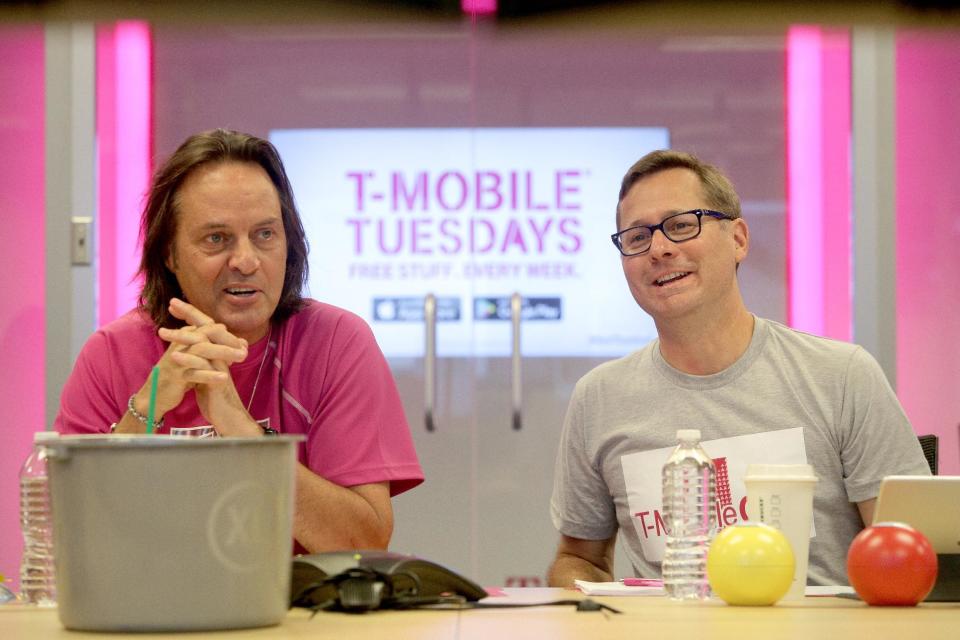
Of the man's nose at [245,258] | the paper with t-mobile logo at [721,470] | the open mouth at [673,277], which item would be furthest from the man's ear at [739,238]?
the man's nose at [245,258]

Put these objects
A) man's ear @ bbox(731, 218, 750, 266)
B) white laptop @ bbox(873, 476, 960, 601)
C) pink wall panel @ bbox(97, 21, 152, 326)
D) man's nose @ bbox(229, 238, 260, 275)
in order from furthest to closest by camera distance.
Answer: pink wall panel @ bbox(97, 21, 152, 326)
man's ear @ bbox(731, 218, 750, 266)
man's nose @ bbox(229, 238, 260, 275)
white laptop @ bbox(873, 476, 960, 601)

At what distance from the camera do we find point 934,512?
57.4 inches

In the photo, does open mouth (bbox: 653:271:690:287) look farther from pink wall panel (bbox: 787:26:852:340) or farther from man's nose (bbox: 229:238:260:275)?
pink wall panel (bbox: 787:26:852:340)

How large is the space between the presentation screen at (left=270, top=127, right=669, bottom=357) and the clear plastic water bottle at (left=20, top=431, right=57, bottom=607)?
7.52ft

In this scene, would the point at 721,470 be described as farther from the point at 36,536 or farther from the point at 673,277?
the point at 36,536

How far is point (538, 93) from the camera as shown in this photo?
3.84m

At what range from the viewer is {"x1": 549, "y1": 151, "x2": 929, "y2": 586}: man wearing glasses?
2133mm

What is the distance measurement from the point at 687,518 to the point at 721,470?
529mm

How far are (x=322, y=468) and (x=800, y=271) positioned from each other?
7.16 ft

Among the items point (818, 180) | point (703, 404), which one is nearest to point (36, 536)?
point (703, 404)

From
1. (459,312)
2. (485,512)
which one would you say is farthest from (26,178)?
(485,512)

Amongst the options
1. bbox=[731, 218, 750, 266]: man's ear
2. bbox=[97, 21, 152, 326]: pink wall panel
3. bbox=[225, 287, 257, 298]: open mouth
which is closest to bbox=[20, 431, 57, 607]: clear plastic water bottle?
bbox=[225, 287, 257, 298]: open mouth

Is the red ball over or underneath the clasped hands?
underneath

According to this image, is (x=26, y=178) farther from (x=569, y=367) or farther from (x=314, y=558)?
(x=314, y=558)
